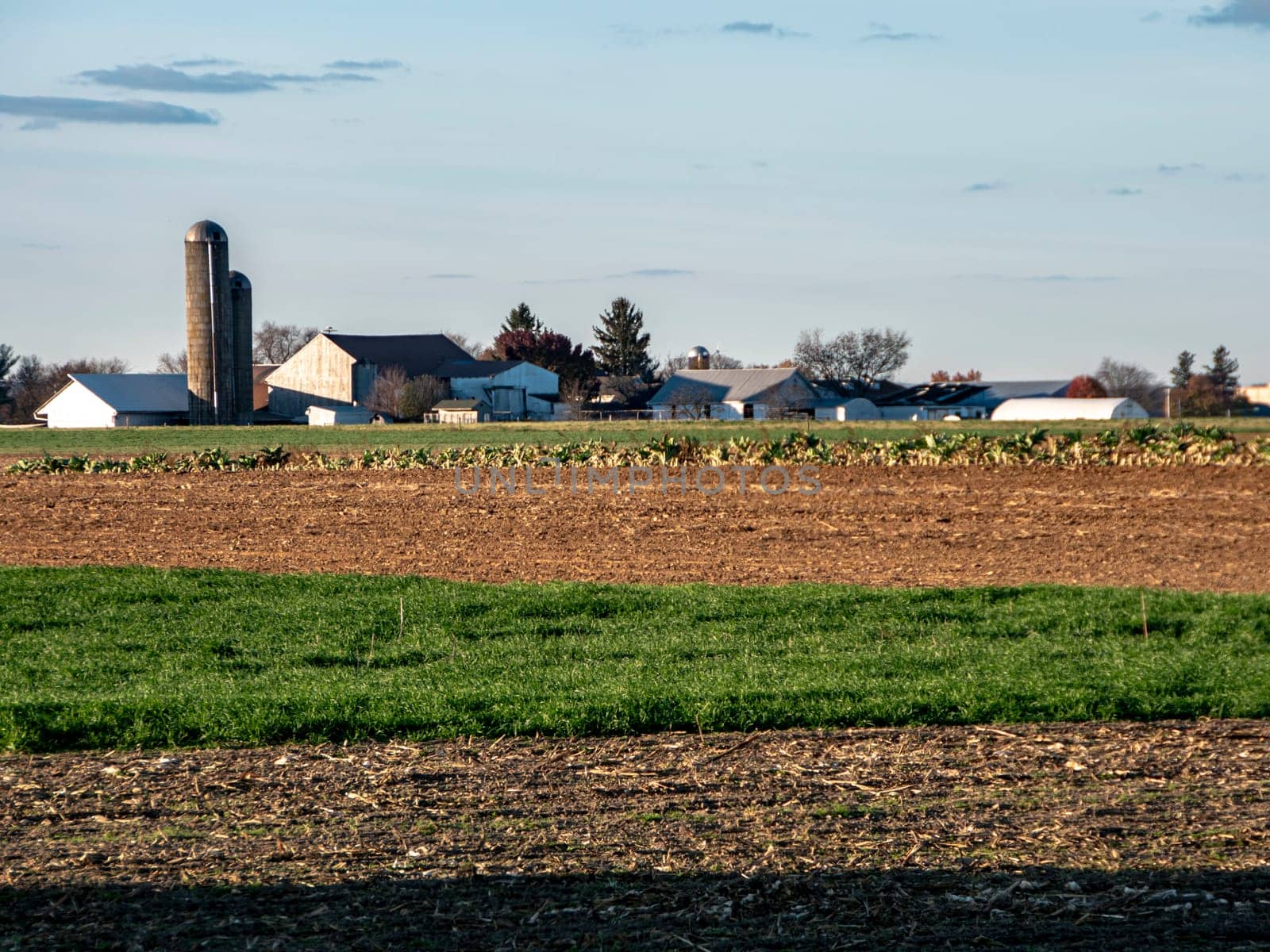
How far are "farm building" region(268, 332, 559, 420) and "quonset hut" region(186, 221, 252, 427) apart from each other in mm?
15829

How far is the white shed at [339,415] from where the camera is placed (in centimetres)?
7825

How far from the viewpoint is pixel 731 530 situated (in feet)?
66.0

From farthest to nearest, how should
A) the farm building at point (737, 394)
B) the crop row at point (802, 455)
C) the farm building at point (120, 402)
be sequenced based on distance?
the farm building at point (737, 394)
the farm building at point (120, 402)
the crop row at point (802, 455)

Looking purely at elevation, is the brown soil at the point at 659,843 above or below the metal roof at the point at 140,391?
below

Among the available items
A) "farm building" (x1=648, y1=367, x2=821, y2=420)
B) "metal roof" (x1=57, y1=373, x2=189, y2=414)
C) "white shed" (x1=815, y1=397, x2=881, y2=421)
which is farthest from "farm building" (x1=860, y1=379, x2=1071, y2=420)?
"metal roof" (x1=57, y1=373, x2=189, y2=414)

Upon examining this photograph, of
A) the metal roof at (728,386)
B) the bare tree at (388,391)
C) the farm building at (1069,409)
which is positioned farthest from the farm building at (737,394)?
the bare tree at (388,391)

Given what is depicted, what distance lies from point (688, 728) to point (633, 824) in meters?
2.14

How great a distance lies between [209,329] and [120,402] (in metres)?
10.8

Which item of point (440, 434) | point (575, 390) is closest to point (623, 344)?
point (575, 390)

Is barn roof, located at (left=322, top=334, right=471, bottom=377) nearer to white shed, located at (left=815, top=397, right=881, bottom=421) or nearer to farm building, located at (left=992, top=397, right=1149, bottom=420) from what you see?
white shed, located at (left=815, top=397, right=881, bottom=421)

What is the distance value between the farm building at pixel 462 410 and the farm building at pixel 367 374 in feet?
4.83

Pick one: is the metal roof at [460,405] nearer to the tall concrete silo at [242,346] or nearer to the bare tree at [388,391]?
the bare tree at [388,391]

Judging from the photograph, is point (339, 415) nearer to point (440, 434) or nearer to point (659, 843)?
point (440, 434)

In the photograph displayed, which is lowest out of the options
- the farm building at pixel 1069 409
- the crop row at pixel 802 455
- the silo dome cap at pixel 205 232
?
the crop row at pixel 802 455
